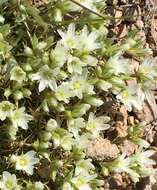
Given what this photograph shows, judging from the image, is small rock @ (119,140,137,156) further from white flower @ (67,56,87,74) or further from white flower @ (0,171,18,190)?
white flower @ (0,171,18,190)

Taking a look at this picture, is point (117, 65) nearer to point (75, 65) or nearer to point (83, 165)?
point (75, 65)

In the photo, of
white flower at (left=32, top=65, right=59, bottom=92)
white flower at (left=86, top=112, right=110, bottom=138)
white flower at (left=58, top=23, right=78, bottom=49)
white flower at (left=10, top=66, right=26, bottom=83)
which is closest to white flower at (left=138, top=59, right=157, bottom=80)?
white flower at (left=86, top=112, right=110, bottom=138)

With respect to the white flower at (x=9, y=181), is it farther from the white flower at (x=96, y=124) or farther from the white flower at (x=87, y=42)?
the white flower at (x=87, y=42)

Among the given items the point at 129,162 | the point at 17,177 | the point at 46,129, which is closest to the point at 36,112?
the point at 46,129

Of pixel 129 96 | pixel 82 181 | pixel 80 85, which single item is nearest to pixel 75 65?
pixel 80 85

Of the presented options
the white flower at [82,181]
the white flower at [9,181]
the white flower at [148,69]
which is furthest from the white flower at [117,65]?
the white flower at [9,181]

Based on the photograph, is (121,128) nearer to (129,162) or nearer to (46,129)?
(129,162)

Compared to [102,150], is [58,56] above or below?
above
